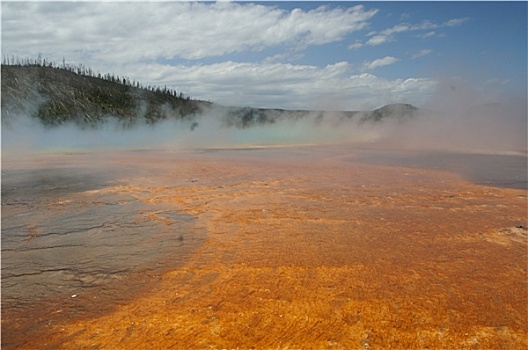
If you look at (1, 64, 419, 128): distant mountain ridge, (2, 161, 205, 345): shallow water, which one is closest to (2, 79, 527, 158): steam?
(1, 64, 419, 128): distant mountain ridge

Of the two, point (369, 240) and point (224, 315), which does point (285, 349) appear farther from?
point (369, 240)

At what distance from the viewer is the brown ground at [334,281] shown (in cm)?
277

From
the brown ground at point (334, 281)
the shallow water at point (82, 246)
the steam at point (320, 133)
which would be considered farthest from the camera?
the steam at point (320, 133)

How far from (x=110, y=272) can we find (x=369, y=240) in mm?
2708

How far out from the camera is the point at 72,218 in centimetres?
553

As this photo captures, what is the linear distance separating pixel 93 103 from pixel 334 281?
94.5 feet

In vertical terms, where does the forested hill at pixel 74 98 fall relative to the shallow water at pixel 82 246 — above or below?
above

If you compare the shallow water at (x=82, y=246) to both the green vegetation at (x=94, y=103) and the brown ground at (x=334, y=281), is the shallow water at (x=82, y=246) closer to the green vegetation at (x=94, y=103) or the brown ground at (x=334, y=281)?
the brown ground at (x=334, y=281)

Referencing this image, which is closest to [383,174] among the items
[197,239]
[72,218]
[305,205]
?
[305,205]

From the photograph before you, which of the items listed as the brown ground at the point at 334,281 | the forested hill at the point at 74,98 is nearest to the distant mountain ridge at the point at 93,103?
the forested hill at the point at 74,98

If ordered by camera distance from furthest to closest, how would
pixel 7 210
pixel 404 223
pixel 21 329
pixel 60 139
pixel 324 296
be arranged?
pixel 60 139 < pixel 7 210 < pixel 404 223 < pixel 324 296 < pixel 21 329

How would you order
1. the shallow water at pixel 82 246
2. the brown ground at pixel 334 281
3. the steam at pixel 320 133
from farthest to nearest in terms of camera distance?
the steam at pixel 320 133, the shallow water at pixel 82 246, the brown ground at pixel 334 281

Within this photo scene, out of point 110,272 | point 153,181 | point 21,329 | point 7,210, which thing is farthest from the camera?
point 153,181

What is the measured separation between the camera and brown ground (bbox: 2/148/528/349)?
277cm
